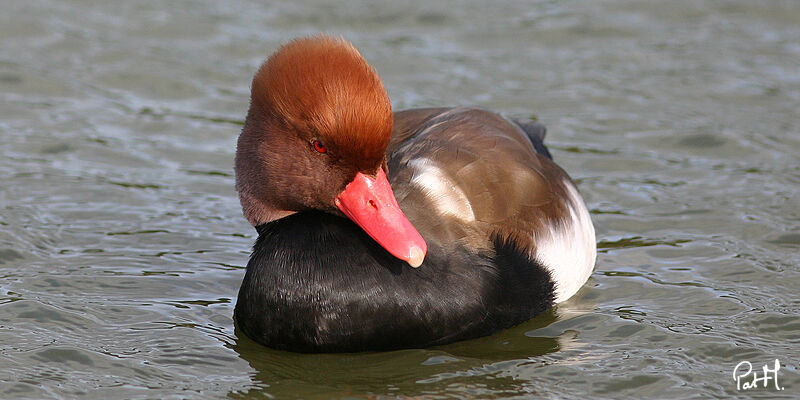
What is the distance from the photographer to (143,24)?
9.87 metres

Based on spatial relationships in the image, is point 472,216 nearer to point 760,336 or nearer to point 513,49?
point 760,336

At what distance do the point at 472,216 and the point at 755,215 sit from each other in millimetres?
2243

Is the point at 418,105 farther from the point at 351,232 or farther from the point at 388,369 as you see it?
the point at 388,369

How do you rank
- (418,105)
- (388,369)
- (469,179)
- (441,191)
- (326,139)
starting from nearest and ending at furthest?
1. (326,139)
2. (388,369)
3. (441,191)
4. (469,179)
5. (418,105)

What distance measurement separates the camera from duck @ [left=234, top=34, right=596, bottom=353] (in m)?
4.71

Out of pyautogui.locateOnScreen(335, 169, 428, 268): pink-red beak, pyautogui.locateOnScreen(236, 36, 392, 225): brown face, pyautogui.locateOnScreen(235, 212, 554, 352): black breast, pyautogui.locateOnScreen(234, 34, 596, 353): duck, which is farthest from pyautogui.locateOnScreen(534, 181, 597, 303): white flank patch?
pyautogui.locateOnScreen(236, 36, 392, 225): brown face

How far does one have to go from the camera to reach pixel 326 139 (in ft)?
15.4

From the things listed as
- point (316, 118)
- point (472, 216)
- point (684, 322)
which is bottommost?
point (684, 322)

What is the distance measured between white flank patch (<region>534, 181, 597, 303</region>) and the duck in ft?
0.55

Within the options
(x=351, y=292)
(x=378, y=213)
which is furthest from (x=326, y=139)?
(x=351, y=292)

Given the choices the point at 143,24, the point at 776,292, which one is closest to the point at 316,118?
the point at 776,292

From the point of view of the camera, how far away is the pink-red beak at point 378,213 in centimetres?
476

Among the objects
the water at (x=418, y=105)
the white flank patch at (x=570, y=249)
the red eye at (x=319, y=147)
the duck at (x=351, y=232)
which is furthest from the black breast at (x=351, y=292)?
the white flank patch at (x=570, y=249)

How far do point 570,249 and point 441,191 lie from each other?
2.72 feet
